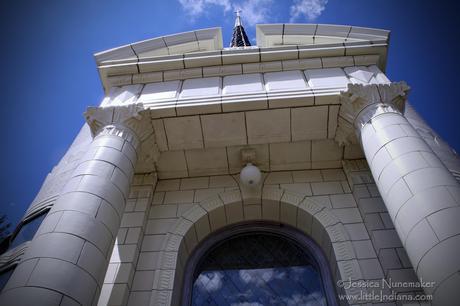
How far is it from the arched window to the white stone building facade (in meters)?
0.17

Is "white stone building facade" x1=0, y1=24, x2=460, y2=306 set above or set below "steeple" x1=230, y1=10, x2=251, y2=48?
below

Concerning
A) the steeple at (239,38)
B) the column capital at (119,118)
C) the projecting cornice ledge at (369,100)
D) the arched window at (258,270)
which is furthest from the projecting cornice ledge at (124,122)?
the steeple at (239,38)

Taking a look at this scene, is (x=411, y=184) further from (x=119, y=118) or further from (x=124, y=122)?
(x=119, y=118)

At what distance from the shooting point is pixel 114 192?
546 centimetres

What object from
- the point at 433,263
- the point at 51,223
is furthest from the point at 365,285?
the point at 51,223

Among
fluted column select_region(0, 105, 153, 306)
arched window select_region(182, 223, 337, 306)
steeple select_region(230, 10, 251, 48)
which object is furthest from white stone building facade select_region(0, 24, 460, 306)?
steeple select_region(230, 10, 251, 48)

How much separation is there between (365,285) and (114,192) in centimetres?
444

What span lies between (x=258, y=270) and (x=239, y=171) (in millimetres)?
2332

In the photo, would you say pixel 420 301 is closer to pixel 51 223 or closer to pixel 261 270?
pixel 261 270

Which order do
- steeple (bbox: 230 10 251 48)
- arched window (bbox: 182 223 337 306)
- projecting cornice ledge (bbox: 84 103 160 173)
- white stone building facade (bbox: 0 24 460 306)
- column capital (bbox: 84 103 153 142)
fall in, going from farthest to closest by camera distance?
steeple (bbox: 230 10 251 48), column capital (bbox: 84 103 153 142), projecting cornice ledge (bbox: 84 103 160 173), arched window (bbox: 182 223 337 306), white stone building facade (bbox: 0 24 460 306)

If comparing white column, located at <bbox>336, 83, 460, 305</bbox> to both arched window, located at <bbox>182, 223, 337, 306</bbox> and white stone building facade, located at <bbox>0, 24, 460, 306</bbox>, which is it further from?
arched window, located at <bbox>182, 223, 337, 306</bbox>

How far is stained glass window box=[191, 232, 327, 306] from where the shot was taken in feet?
21.3

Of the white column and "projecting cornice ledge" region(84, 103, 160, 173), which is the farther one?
"projecting cornice ledge" region(84, 103, 160, 173)

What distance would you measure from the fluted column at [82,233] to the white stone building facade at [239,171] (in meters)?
0.02
